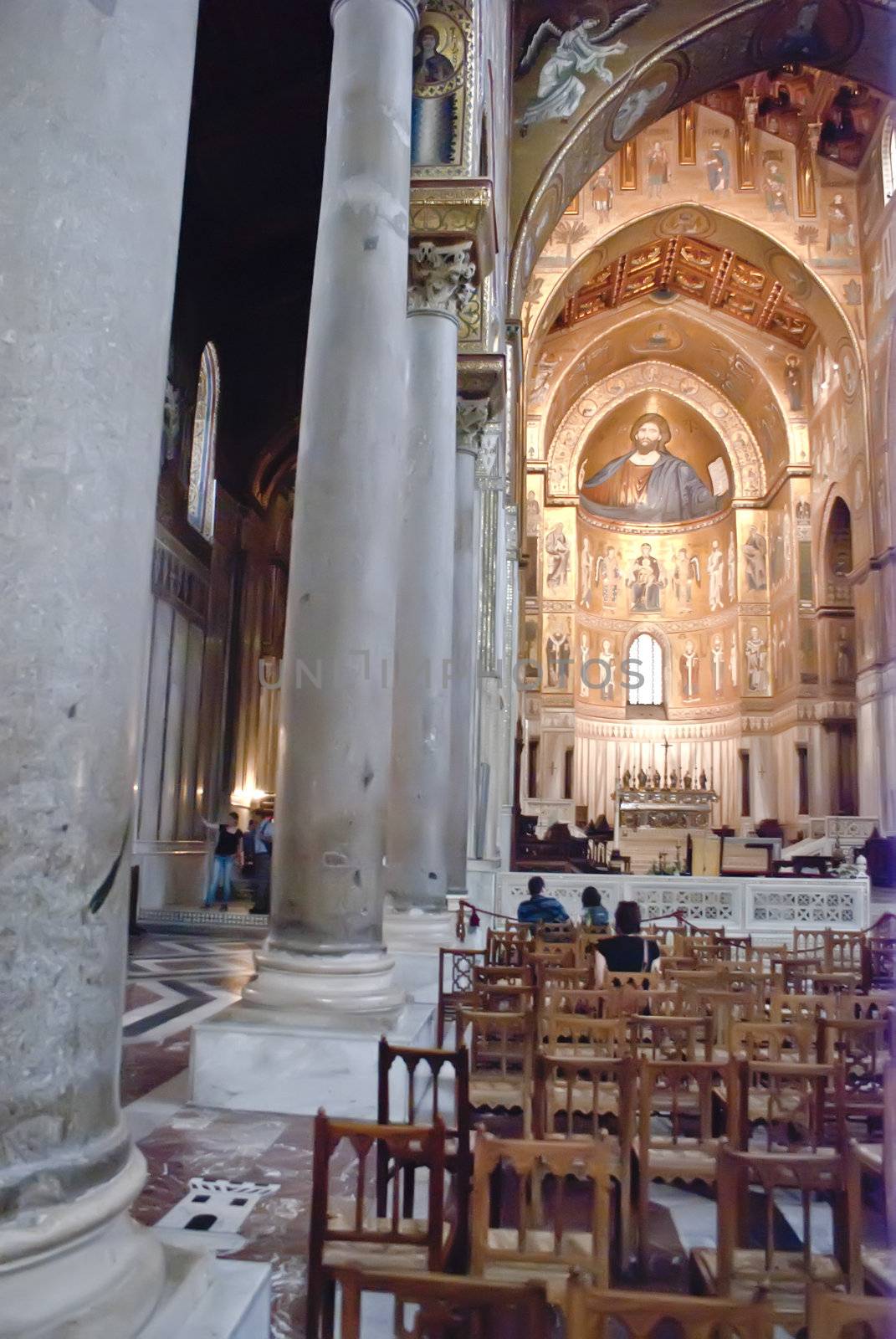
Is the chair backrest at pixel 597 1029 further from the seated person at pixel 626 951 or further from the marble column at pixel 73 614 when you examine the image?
the seated person at pixel 626 951

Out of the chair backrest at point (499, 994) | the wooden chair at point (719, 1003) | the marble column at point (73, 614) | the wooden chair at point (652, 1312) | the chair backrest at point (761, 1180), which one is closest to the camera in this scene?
the wooden chair at point (652, 1312)

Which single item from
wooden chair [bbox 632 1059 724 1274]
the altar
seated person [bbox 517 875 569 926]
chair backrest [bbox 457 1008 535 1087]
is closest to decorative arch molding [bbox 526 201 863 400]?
the altar

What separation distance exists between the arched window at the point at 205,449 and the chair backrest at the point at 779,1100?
12987mm

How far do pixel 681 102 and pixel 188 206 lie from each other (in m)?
11.1

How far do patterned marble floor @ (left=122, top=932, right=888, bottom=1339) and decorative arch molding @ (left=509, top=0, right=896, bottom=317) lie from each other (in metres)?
14.4

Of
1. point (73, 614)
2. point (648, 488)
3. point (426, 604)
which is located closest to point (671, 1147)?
point (73, 614)

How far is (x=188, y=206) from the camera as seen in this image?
535 inches

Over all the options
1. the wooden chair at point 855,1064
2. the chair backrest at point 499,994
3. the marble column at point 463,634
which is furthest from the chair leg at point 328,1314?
the marble column at point 463,634

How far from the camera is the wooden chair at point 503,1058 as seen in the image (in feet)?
12.5

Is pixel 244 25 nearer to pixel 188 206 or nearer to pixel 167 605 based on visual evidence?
pixel 188 206

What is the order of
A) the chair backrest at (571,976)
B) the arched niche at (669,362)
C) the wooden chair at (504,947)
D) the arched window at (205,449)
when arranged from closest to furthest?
the chair backrest at (571,976) < the wooden chair at (504,947) < the arched window at (205,449) < the arched niche at (669,362)

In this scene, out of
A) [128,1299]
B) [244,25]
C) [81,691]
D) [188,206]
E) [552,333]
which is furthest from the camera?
[552,333]


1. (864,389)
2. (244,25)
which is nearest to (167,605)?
(244,25)

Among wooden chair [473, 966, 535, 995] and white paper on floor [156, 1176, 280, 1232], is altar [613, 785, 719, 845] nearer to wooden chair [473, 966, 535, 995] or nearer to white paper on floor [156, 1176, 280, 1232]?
wooden chair [473, 966, 535, 995]
